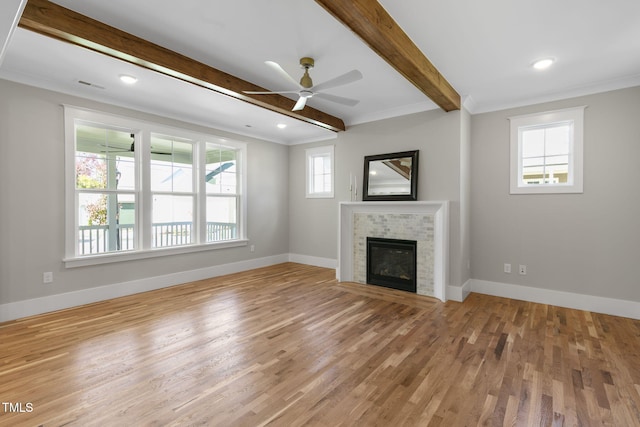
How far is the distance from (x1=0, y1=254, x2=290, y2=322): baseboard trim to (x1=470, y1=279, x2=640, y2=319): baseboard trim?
4153 mm

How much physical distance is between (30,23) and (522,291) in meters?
5.70

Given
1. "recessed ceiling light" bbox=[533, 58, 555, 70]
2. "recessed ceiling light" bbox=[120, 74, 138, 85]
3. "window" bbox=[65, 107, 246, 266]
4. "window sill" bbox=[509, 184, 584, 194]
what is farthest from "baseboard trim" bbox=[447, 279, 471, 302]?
"recessed ceiling light" bbox=[120, 74, 138, 85]

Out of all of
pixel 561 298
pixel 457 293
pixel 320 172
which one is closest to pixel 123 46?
pixel 320 172

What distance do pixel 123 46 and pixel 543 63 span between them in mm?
3976

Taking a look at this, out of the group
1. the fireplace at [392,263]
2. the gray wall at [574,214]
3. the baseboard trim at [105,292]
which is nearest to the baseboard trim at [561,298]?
the gray wall at [574,214]

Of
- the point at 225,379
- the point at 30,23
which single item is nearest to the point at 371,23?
the point at 30,23

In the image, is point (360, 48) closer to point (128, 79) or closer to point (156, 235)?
point (128, 79)

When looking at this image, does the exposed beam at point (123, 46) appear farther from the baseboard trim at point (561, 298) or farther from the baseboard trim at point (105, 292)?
the baseboard trim at point (561, 298)

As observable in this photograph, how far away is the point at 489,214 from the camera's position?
431 cm

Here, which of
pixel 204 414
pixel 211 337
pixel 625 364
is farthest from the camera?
pixel 211 337

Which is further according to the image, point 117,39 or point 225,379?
point 117,39

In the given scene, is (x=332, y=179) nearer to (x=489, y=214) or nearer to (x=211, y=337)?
(x=489, y=214)

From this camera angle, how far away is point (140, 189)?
14.5ft

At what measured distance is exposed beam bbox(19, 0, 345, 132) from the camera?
7.10 feet
